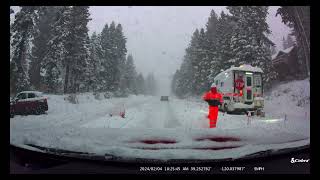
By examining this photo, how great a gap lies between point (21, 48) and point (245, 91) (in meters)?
7.30

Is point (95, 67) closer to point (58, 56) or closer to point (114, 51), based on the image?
point (114, 51)

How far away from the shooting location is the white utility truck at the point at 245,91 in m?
7.76

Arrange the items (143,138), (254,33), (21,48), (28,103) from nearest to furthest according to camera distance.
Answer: (143,138) → (21,48) → (28,103) → (254,33)

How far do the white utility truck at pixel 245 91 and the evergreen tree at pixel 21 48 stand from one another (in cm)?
554

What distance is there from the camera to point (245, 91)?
9.23 m

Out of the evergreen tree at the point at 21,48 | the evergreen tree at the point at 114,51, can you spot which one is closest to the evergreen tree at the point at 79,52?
the evergreen tree at the point at 114,51

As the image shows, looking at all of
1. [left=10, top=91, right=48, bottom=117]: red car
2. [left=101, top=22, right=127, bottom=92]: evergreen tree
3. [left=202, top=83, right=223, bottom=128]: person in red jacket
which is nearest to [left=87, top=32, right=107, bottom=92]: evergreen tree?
[left=101, top=22, right=127, bottom=92]: evergreen tree

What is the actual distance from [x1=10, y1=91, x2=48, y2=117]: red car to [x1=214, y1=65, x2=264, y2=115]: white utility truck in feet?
17.2

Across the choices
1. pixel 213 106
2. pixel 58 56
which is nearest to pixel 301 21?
pixel 213 106

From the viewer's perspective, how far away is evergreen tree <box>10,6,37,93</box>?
439 cm

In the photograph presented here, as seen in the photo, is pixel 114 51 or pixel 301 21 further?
pixel 114 51

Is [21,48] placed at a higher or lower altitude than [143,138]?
higher
